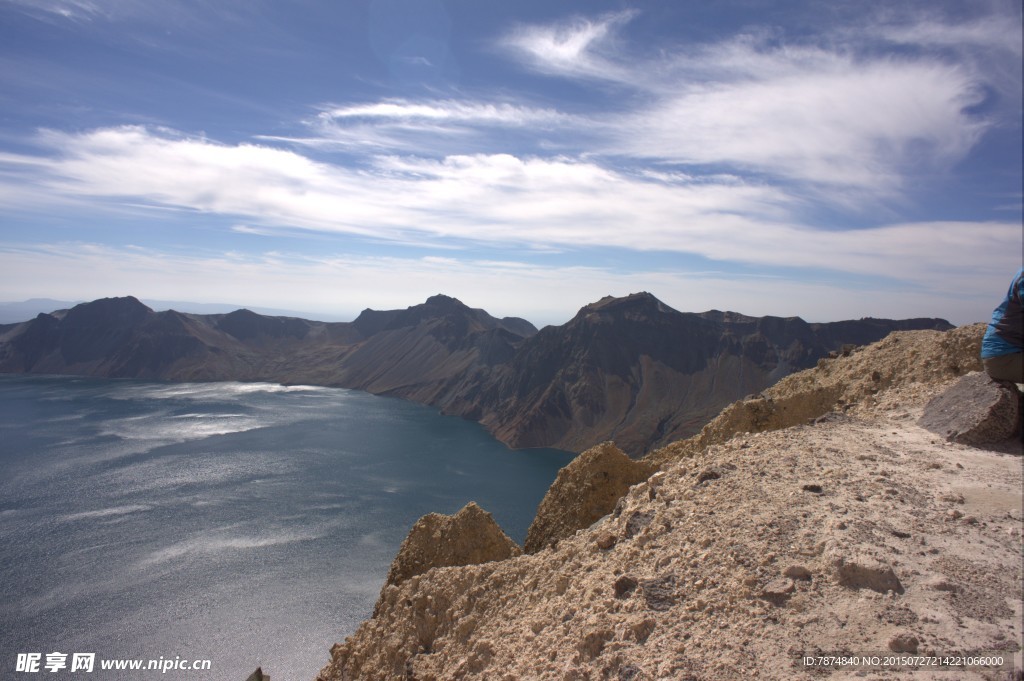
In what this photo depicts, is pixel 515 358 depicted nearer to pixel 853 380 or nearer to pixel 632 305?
pixel 632 305

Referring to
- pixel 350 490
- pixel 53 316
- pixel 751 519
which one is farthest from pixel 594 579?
pixel 53 316

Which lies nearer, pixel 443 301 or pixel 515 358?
pixel 515 358

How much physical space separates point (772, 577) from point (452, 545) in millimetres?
10856

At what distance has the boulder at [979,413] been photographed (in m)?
8.91

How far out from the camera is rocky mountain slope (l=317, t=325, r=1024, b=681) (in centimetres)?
611

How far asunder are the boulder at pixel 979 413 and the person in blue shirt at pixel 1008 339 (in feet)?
0.72

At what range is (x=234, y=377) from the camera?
165 m

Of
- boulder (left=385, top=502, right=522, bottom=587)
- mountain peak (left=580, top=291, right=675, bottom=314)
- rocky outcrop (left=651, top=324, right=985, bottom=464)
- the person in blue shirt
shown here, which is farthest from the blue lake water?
mountain peak (left=580, top=291, right=675, bottom=314)

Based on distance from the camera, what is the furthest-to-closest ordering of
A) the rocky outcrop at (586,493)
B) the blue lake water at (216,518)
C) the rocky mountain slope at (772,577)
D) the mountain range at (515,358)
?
1. the mountain range at (515,358)
2. the blue lake water at (216,518)
3. the rocky outcrop at (586,493)
4. the rocky mountain slope at (772,577)

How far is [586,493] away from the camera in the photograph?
628 inches

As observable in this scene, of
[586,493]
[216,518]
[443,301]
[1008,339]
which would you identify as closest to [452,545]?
[586,493]

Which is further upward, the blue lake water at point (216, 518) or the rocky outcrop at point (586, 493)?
the rocky outcrop at point (586, 493)

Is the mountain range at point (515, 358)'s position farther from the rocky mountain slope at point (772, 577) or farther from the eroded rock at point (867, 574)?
the eroded rock at point (867, 574)

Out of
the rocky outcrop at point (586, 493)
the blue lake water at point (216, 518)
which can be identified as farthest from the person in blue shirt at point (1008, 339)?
the blue lake water at point (216, 518)
